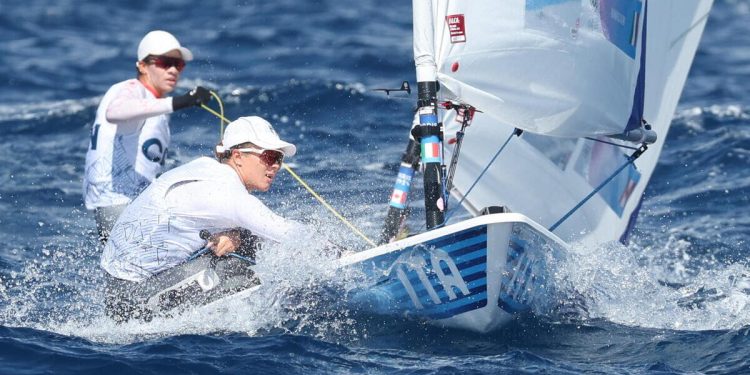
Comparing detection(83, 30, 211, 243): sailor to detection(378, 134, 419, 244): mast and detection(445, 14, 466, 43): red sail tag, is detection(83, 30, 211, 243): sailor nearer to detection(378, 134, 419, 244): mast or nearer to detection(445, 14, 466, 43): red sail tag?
detection(378, 134, 419, 244): mast

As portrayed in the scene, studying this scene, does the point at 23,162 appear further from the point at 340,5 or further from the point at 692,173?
the point at 340,5

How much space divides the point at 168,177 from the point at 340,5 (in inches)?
389

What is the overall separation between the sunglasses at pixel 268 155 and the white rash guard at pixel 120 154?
4.30 ft

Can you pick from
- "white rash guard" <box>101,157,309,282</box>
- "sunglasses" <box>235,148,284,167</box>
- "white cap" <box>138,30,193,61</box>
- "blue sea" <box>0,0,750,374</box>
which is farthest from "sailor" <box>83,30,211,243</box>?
"sunglasses" <box>235,148,284,167</box>

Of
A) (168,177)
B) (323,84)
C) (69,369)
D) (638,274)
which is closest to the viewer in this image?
(69,369)

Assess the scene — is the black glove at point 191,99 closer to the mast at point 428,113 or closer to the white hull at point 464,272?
the mast at point 428,113

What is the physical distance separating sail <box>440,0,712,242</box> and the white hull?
0.77 metres

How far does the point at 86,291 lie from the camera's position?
684 centimetres

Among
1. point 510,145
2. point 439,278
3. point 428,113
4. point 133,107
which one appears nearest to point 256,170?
point 428,113

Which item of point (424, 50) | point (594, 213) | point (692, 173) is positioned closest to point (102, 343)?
point (424, 50)

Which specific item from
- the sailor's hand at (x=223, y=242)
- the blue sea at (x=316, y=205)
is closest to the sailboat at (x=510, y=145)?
the blue sea at (x=316, y=205)

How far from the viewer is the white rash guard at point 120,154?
675 cm

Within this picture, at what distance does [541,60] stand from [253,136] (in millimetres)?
1482

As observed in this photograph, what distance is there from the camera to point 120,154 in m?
6.80
